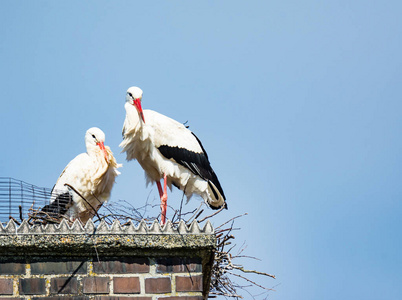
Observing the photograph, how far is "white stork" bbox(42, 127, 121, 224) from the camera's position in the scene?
10.2m

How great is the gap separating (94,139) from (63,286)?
14.3 ft

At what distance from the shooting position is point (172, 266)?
6617 mm

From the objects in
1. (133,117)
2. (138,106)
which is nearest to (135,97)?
(138,106)

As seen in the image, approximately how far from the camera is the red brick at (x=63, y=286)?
6.45 meters

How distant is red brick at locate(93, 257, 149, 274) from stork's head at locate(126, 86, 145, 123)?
11.8 ft

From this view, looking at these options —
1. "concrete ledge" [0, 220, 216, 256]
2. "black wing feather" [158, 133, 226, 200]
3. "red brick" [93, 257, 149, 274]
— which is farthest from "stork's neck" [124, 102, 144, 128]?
"red brick" [93, 257, 149, 274]

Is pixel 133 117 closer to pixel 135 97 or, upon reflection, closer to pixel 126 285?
pixel 135 97

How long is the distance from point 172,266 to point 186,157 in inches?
148

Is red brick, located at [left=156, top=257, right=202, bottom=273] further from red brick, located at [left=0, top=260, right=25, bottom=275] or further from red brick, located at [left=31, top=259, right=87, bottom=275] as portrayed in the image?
red brick, located at [left=0, top=260, right=25, bottom=275]

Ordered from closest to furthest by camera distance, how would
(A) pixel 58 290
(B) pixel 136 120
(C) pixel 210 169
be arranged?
(A) pixel 58 290, (B) pixel 136 120, (C) pixel 210 169

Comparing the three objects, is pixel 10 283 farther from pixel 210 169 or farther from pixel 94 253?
pixel 210 169

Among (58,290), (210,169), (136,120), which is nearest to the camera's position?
(58,290)

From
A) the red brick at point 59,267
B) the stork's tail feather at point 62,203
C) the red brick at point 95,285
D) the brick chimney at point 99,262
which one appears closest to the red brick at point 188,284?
the brick chimney at point 99,262

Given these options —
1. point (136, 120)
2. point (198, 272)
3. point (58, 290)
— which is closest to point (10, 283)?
point (58, 290)
